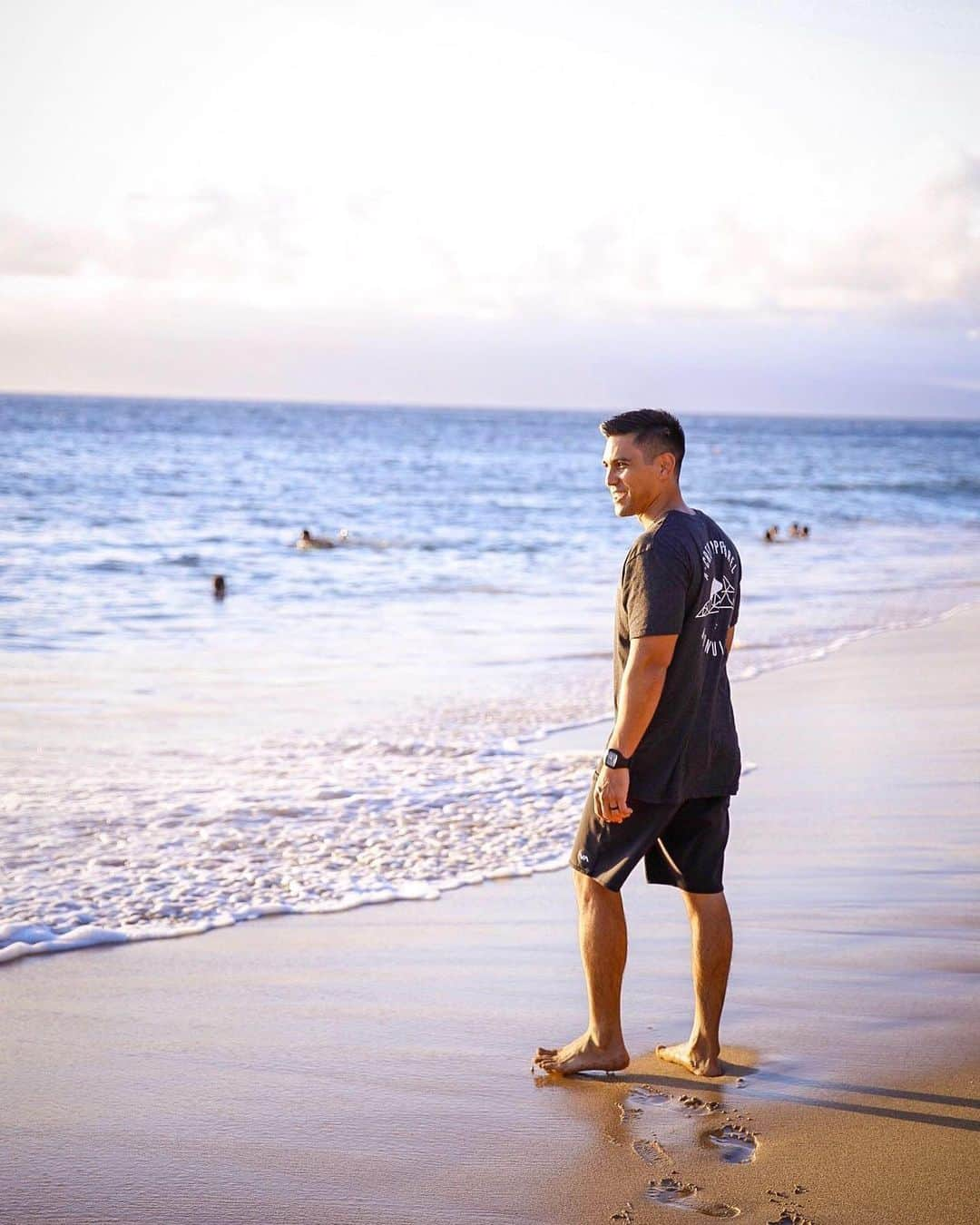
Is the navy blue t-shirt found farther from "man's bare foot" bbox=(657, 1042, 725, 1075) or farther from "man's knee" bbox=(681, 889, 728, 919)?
"man's bare foot" bbox=(657, 1042, 725, 1075)

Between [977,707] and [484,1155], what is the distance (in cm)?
623

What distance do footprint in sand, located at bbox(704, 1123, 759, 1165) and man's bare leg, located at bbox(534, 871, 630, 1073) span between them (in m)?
0.39

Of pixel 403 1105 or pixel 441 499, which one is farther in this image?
pixel 441 499

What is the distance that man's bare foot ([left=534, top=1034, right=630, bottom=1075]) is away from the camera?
354cm

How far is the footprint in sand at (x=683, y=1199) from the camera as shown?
2836 mm

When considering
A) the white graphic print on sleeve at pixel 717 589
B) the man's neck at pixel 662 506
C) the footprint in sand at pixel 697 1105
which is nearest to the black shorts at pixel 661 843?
the white graphic print on sleeve at pixel 717 589

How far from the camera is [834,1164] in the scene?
3.05m

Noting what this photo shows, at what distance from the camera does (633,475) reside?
3.46 meters

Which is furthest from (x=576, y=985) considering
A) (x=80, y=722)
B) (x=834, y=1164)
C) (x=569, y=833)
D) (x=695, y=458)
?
(x=695, y=458)

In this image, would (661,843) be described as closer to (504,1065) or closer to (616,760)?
(616,760)

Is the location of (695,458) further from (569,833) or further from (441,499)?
(569,833)

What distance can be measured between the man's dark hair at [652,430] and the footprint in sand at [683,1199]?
1.77 metres

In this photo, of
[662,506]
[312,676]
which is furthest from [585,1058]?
[312,676]

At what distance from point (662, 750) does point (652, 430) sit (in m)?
0.87
